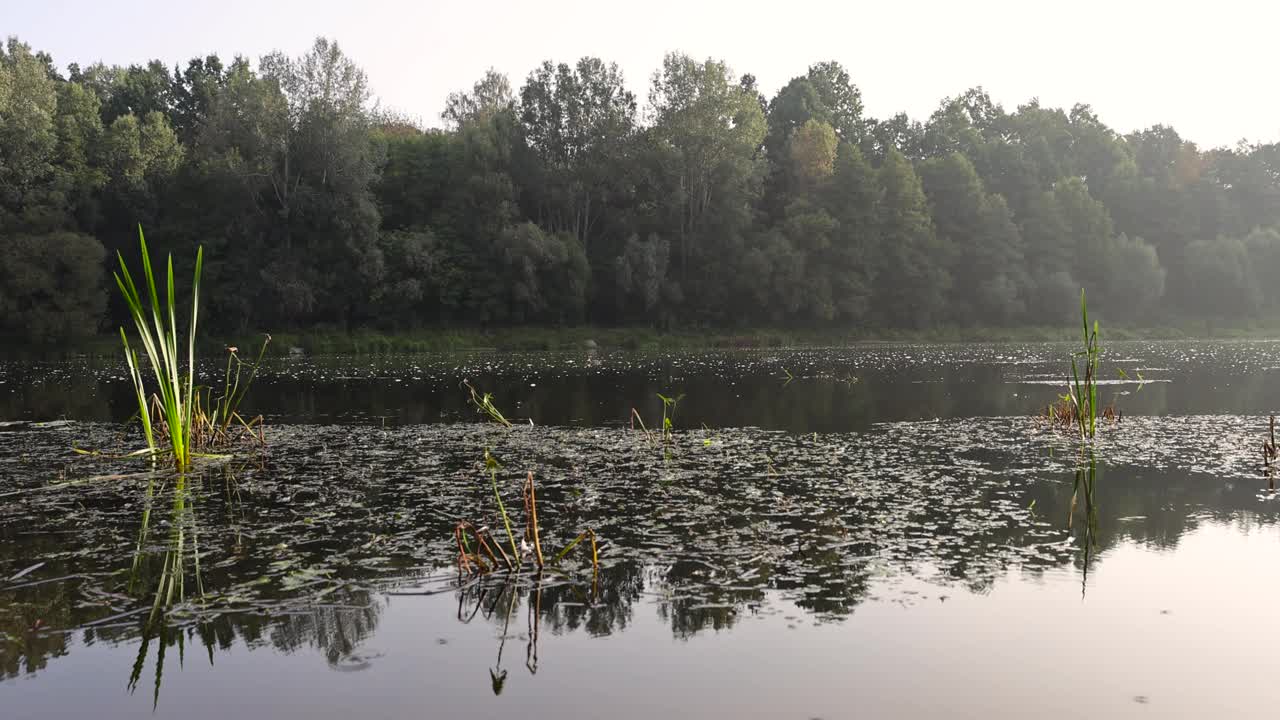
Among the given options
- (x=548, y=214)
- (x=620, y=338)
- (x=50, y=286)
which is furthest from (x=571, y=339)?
(x=50, y=286)

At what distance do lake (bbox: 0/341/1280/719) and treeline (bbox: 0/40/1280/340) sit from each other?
4493cm

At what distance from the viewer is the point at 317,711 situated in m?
5.44

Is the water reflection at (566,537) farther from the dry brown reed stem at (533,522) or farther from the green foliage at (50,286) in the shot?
the green foliage at (50,286)

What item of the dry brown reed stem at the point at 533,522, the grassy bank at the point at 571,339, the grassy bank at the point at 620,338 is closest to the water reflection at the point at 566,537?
the dry brown reed stem at the point at 533,522

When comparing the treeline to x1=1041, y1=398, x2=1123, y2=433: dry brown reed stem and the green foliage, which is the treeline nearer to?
the green foliage

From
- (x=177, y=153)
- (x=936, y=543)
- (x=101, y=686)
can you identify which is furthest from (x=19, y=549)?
(x=177, y=153)

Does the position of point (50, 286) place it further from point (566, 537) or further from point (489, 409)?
point (566, 537)

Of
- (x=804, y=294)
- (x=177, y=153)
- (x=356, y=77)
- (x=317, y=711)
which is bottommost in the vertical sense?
(x=317, y=711)

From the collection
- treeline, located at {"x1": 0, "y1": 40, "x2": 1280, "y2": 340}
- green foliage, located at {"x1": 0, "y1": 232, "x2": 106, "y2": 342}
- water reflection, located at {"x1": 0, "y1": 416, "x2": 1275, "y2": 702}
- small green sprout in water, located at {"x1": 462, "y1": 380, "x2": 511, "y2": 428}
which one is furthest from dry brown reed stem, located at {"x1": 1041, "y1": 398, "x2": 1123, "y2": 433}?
green foliage, located at {"x1": 0, "y1": 232, "x2": 106, "y2": 342}

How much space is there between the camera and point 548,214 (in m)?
69.8

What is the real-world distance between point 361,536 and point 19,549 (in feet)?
9.75

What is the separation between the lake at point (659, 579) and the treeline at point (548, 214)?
44928mm

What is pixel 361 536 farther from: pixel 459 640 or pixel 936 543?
pixel 936 543

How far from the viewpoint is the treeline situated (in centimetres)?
5869
